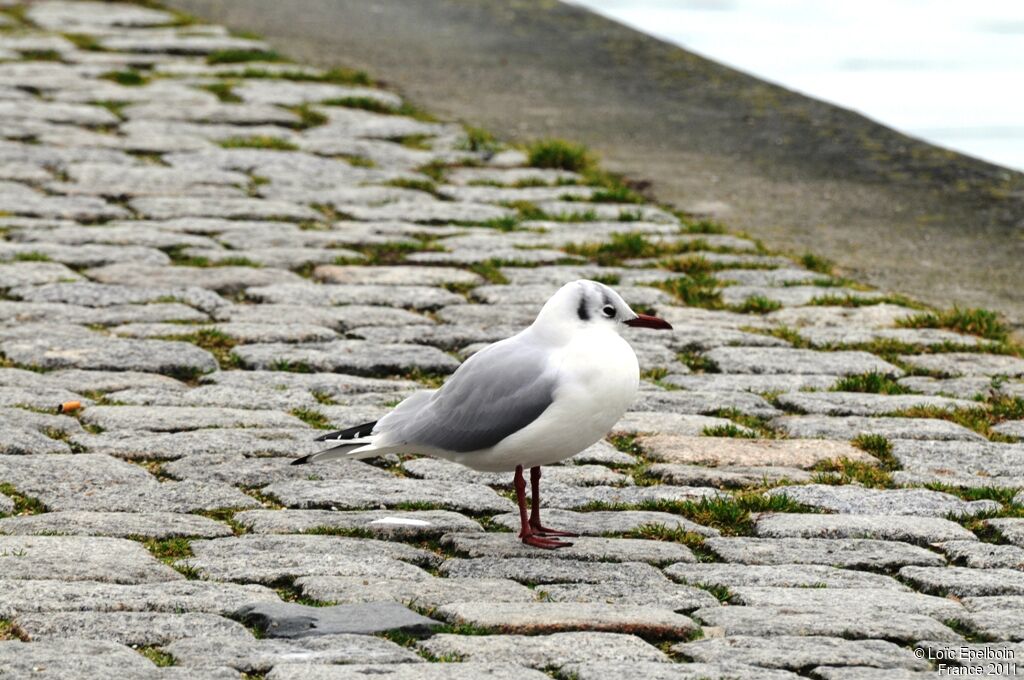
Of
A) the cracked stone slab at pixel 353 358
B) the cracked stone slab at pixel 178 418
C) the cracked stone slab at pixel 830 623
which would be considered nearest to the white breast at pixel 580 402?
the cracked stone slab at pixel 830 623

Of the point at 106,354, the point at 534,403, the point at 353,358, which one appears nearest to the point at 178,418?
the point at 106,354

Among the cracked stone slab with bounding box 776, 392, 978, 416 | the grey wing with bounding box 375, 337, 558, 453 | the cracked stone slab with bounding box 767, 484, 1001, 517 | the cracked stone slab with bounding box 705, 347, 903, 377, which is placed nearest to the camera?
the grey wing with bounding box 375, 337, 558, 453

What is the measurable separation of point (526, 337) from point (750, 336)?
5.99 ft

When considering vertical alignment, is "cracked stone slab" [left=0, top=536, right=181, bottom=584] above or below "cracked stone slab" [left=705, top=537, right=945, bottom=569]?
below

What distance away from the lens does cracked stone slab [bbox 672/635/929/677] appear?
114 inches

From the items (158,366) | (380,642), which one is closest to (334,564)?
(380,642)

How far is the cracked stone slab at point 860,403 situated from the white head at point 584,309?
1231 mm

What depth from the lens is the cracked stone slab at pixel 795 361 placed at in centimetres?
521

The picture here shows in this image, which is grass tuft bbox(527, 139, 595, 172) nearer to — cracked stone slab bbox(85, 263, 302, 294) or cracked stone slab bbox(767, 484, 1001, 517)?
cracked stone slab bbox(85, 263, 302, 294)

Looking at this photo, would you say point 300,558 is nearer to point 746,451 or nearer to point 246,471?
point 246,471

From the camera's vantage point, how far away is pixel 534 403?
3.67 m

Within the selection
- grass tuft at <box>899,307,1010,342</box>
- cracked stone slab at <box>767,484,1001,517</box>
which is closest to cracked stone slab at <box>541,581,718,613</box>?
cracked stone slab at <box>767,484,1001,517</box>

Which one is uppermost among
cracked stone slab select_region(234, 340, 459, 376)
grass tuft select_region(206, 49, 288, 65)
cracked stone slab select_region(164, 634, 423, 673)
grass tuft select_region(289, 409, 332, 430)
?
grass tuft select_region(206, 49, 288, 65)

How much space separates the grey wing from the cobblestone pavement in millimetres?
212
